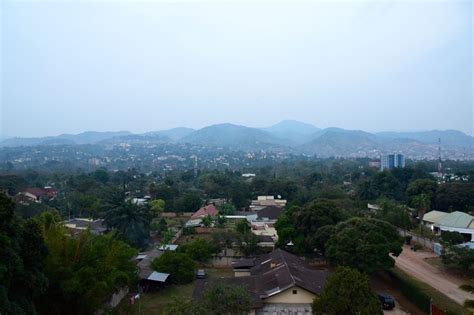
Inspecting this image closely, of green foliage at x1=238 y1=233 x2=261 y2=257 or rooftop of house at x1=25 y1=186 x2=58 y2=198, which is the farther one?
rooftop of house at x1=25 y1=186 x2=58 y2=198

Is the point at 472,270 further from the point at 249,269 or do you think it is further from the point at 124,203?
the point at 124,203

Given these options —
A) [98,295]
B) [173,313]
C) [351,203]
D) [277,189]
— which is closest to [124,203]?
[98,295]

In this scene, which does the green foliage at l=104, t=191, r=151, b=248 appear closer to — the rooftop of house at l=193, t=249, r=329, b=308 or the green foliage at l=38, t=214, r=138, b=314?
the rooftop of house at l=193, t=249, r=329, b=308

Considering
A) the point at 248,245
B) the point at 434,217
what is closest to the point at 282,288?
the point at 248,245

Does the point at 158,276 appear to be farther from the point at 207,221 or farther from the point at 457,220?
the point at 457,220

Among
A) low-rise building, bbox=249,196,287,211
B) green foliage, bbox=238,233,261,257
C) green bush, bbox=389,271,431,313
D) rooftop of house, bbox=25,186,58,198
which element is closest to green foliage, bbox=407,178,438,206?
low-rise building, bbox=249,196,287,211

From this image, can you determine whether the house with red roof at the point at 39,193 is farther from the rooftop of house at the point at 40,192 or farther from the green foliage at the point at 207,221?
the green foliage at the point at 207,221
